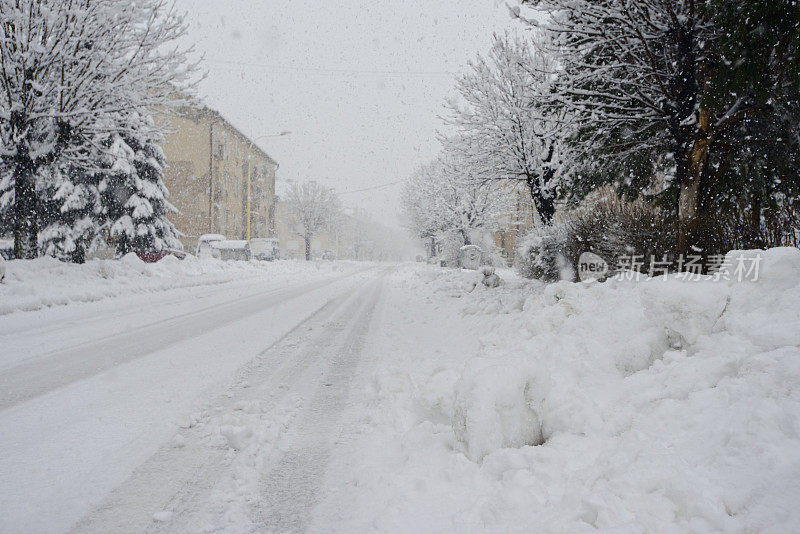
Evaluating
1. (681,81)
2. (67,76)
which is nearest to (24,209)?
(67,76)

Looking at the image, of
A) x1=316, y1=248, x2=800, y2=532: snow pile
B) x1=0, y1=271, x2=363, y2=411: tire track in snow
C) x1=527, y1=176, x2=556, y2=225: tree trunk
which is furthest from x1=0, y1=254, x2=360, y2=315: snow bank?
x1=527, y1=176, x2=556, y2=225: tree trunk

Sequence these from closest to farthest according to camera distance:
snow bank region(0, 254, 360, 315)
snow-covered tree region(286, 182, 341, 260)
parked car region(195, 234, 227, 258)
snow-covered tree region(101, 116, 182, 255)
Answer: snow bank region(0, 254, 360, 315)
snow-covered tree region(101, 116, 182, 255)
parked car region(195, 234, 227, 258)
snow-covered tree region(286, 182, 341, 260)

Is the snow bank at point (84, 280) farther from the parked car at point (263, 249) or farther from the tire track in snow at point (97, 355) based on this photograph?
the parked car at point (263, 249)

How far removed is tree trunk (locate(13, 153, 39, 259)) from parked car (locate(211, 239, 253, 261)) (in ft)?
44.5

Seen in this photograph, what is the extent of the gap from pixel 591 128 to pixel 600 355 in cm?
641

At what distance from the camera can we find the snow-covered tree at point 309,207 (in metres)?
50.0

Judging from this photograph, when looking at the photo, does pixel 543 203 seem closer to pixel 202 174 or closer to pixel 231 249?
pixel 231 249

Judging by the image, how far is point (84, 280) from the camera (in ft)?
36.8

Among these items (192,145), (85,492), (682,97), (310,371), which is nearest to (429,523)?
(85,492)

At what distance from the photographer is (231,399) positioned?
348 cm

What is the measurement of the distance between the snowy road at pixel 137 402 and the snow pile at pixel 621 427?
839mm

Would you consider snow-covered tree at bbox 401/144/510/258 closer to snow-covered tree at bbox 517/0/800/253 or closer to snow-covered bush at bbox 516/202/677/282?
snow-covered bush at bbox 516/202/677/282

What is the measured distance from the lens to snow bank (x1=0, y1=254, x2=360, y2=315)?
29.0ft

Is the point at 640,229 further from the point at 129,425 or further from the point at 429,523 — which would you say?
the point at 129,425
